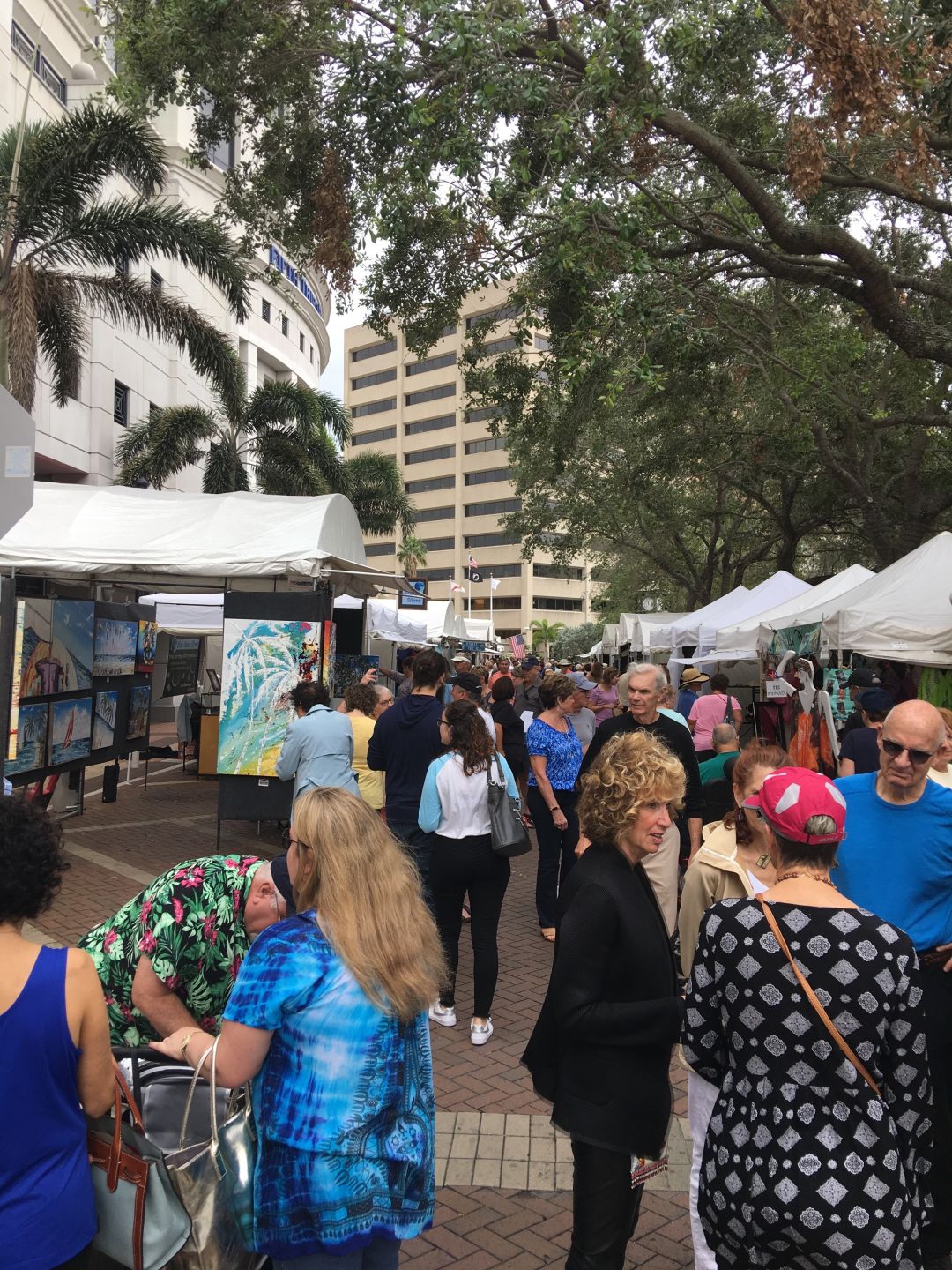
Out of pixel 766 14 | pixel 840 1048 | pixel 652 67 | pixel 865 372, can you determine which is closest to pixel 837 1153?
pixel 840 1048

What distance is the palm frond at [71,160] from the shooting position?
1387 cm

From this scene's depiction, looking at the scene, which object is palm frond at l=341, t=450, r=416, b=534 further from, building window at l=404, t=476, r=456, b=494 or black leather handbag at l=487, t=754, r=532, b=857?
building window at l=404, t=476, r=456, b=494

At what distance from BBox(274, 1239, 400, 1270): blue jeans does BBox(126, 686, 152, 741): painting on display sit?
10181mm

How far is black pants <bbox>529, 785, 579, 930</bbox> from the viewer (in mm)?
6786

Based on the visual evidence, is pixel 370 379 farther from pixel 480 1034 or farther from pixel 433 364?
pixel 480 1034

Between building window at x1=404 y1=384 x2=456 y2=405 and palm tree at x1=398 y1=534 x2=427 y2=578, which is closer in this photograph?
palm tree at x1=398 y1=534 x2=427 y2=578

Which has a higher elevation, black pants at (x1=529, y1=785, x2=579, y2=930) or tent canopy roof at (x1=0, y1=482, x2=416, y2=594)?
tent canopy roof at (x1=0, y1=482, x2=416, y2=594)

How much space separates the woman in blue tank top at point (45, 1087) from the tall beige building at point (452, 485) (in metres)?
78.4

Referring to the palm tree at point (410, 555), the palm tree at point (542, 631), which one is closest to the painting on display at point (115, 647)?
the palm tree at point (410, 555)

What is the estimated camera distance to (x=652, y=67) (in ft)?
27.9

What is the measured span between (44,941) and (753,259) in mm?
8772

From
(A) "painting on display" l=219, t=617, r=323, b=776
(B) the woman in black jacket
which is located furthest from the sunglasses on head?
(A) "painting on display" l=219, t=617, r=323, b=776

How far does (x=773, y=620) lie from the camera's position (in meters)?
12.8

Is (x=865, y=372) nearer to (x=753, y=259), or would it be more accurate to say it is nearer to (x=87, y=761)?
(x=753, y=259)
